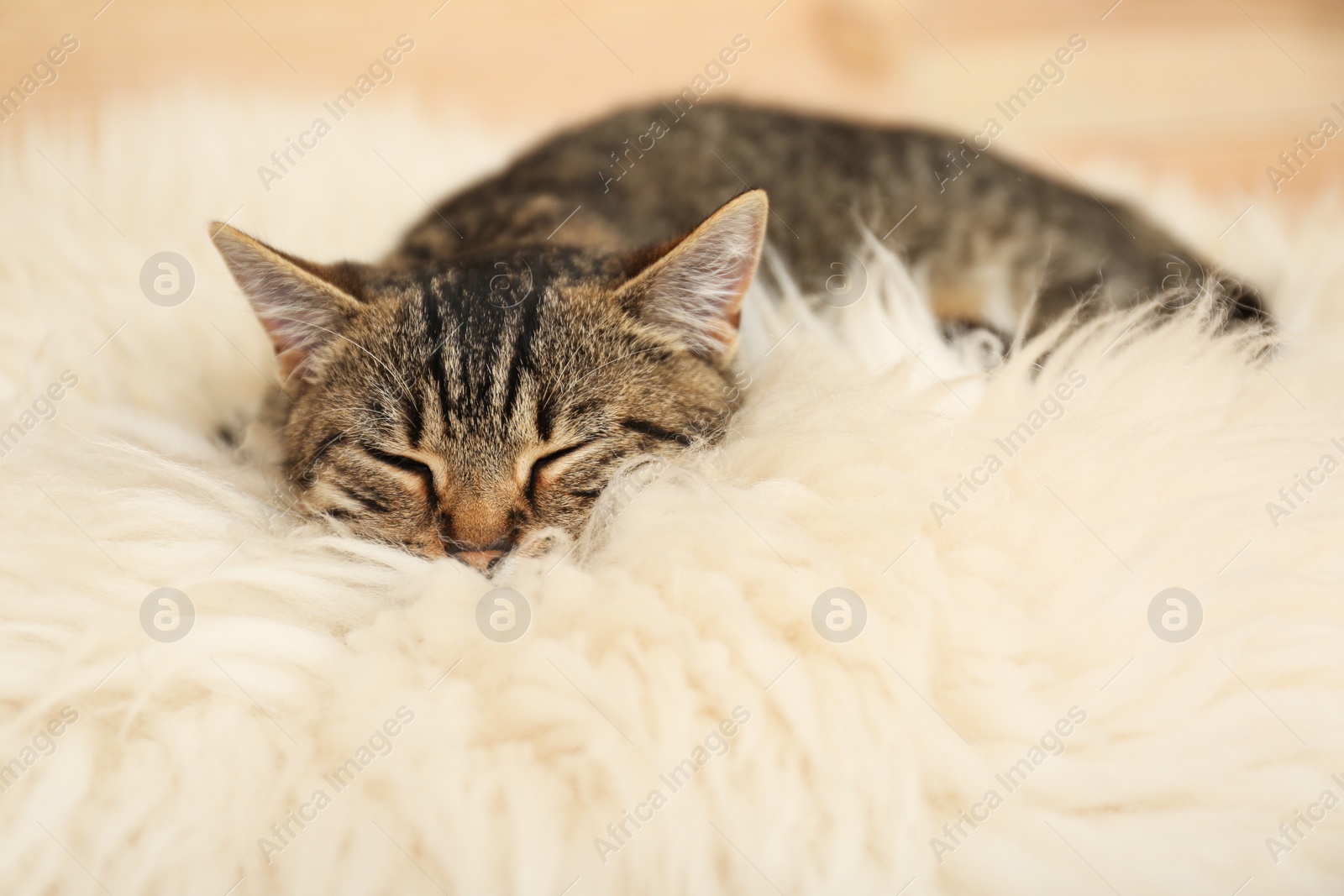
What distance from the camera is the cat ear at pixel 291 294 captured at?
0.79 metres

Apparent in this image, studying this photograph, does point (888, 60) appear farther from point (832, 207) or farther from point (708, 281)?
point (708, 281)

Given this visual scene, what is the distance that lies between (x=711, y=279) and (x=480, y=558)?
325mm

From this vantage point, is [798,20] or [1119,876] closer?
[1119,876]

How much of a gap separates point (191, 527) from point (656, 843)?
417 mm

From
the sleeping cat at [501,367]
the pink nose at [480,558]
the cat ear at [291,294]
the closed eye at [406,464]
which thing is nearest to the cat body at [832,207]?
the sleeping cat at [501,367]

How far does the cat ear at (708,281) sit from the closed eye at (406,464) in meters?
0.24

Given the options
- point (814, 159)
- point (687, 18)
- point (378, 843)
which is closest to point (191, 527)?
point (378, 843)

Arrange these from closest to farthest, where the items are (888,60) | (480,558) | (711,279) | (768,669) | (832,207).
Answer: (768,669) < (480,558) < (711,279) < (832,207) < (888,60)

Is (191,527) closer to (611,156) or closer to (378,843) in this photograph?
(378,843)

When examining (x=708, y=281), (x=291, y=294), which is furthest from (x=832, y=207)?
(x=291, y=294)

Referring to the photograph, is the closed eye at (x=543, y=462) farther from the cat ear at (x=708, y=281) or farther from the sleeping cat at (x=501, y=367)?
the cat ear at (x=708, y=281)

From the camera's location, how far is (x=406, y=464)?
0.79 metres

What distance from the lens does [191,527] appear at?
68 cm

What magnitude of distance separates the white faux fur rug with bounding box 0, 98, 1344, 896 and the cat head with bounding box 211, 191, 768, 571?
3.0 inches
